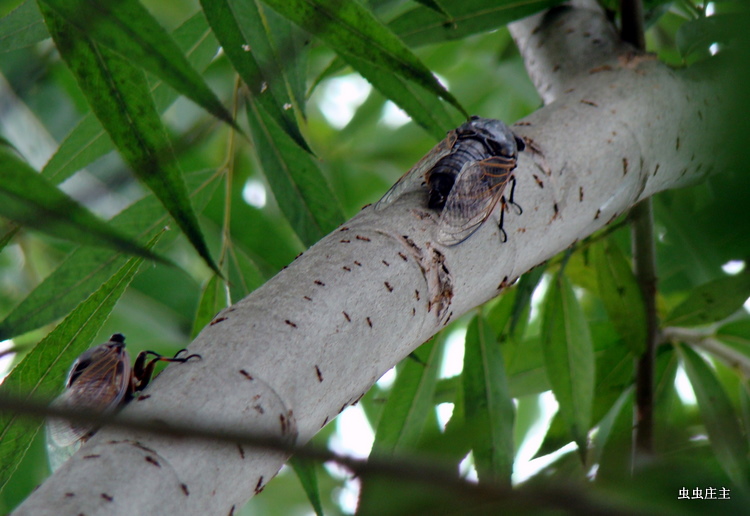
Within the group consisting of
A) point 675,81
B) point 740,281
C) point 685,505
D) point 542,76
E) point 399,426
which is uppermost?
point 542,76

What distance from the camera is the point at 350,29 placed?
86cm

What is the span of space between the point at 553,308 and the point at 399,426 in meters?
0.40

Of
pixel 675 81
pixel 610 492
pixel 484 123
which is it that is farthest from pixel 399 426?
pixel 610 492

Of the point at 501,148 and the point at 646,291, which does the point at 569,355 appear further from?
the point at 501,148

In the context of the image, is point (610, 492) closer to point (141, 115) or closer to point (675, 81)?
point (141, 115)

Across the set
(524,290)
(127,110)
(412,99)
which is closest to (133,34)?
(127,110)

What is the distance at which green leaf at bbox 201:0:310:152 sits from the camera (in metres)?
0.91

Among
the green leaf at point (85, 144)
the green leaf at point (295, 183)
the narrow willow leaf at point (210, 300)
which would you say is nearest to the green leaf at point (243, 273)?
the narrow willow leaf at point (210, 300)

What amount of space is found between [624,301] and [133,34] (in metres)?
1.04

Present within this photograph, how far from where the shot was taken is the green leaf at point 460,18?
1221 mm

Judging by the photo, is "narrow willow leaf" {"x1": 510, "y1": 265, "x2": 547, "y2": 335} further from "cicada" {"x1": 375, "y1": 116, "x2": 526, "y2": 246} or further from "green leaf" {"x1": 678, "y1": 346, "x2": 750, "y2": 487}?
"green leaf" {"x1": 678, "y1": 346, "x2": 750, "y2": 487}

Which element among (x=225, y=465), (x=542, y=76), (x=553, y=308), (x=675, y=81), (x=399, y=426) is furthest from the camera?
(x=553, y=308)

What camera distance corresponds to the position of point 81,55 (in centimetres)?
83

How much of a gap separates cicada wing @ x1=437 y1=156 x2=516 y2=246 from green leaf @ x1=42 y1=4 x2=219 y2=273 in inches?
11.0
